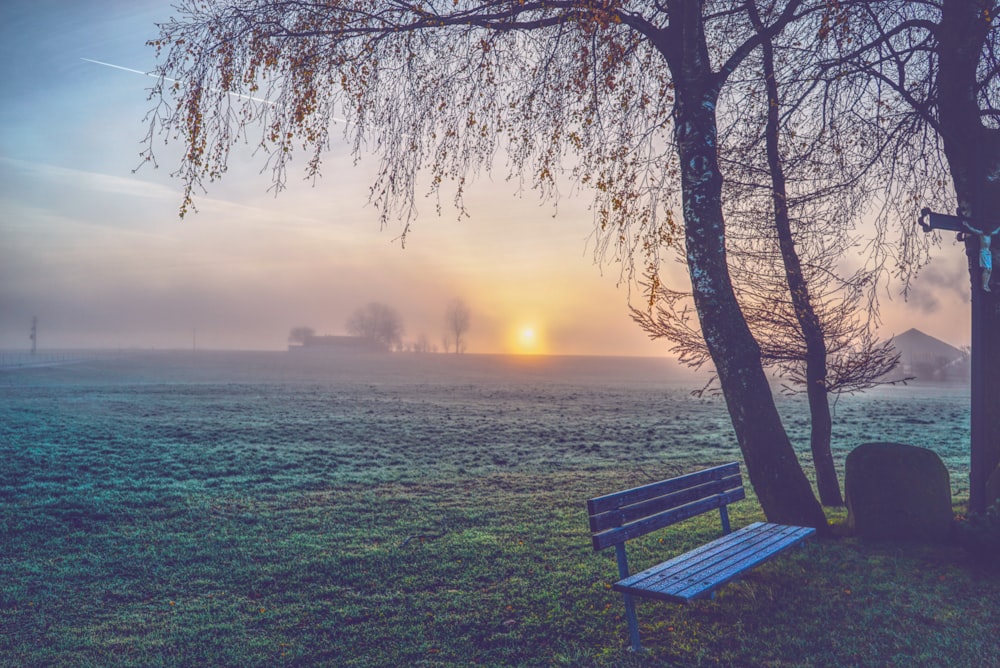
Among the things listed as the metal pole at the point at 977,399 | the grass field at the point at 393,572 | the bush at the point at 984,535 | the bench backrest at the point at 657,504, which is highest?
the metal pole at the point at 977,399

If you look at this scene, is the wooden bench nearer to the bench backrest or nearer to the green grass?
the bench backrest

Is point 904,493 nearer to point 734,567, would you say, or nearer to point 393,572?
point 734,567

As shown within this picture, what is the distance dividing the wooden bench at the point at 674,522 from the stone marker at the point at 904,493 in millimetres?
1347

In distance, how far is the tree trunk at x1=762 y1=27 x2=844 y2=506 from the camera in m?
9.54

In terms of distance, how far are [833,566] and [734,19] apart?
7170mm

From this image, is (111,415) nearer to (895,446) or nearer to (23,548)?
(23,548)

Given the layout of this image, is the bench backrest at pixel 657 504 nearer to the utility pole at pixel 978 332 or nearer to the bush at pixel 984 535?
the bush at pixel 984 535

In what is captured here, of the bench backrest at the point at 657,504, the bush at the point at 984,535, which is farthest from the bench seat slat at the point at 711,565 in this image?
the bush at the point at 984,535

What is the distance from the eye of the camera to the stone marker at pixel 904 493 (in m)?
7.54

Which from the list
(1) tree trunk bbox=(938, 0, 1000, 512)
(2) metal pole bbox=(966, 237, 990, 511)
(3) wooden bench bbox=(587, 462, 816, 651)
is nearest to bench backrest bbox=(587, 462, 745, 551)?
(3) wooden bench bbox=(587, 462, 816, 651)

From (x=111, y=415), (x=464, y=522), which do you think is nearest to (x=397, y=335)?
(x=111, y=415)

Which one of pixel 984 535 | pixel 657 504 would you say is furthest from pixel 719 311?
pixel 984 535

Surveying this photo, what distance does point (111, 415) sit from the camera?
23.4 metres

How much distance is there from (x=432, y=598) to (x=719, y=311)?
4.49 meters
